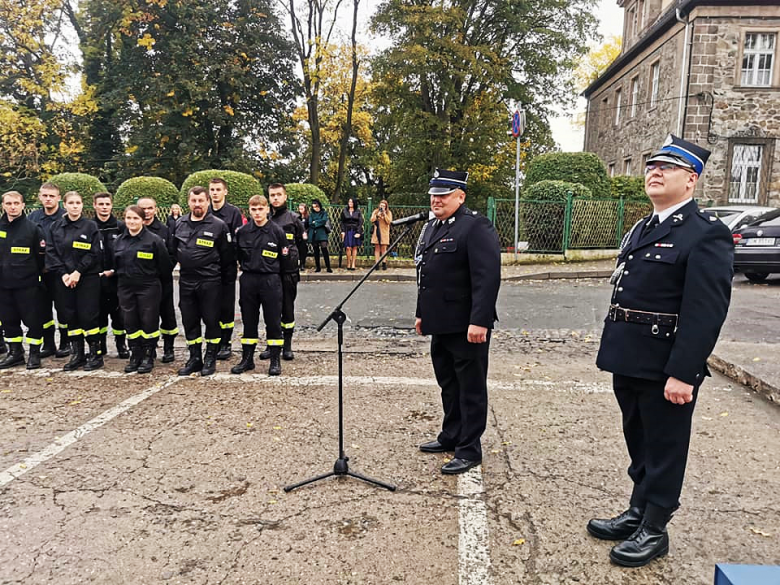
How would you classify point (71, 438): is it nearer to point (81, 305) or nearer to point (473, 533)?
point (81, 305)

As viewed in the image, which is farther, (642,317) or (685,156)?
(642,317)

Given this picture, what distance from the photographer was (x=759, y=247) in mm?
12703

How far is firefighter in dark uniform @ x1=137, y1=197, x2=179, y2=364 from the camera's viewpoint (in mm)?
6789

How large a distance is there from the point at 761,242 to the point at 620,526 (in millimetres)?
11915

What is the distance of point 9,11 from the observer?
2753 cm

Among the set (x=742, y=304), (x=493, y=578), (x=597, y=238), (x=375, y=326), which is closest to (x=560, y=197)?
(x=597, y=238)

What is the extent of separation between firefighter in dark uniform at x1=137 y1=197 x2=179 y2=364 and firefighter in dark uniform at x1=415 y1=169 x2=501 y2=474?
3.87 metres

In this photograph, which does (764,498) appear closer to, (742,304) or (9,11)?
(742,304)

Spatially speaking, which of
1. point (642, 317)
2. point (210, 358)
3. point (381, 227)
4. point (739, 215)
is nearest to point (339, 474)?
point (642, 317)

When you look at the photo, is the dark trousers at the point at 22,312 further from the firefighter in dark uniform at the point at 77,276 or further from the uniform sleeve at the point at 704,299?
the uniform sleeve at the point at 704,299

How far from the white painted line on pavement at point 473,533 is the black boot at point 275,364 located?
9.62 ft

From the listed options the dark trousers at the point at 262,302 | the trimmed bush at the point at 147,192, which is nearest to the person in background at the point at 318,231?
the trimmed bush at the point at 147,192

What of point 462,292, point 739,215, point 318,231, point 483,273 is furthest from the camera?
point 318,231

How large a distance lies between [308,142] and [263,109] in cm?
336
